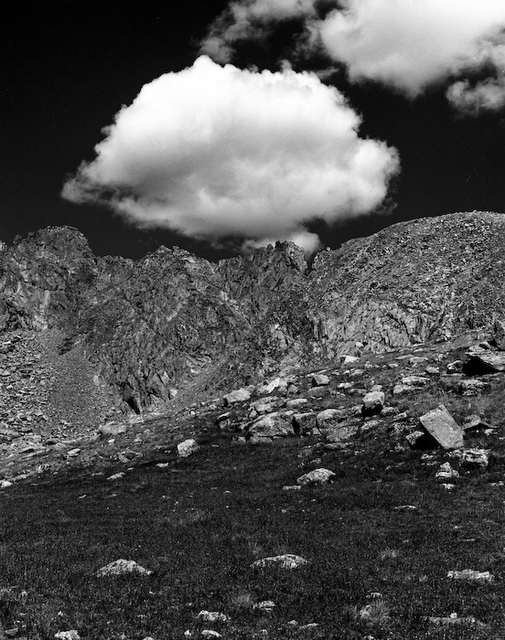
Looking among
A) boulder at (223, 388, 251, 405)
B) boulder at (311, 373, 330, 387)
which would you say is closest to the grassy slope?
boulder at (311, 373, 330, 387)

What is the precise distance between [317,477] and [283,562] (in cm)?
1337

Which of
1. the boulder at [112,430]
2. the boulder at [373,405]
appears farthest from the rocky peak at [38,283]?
the boulder at [373,405]

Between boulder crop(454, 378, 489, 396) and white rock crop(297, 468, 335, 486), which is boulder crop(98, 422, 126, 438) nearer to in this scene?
white rock crop(297, 468, 335, 486)

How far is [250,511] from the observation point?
23.2 metres

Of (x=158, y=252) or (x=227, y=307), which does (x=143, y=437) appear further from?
(x=158, y=252)

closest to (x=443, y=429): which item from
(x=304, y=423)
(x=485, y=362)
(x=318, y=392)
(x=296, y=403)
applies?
(x=485, y=362)

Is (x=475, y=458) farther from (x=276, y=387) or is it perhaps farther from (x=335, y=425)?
(x=276, y=387)

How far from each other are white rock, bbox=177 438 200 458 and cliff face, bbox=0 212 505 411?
114 ft

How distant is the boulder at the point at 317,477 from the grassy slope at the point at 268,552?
26.4 inches

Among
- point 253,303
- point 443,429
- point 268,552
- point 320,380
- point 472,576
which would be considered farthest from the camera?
point 253,303

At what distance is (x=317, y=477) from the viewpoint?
89.9 feet

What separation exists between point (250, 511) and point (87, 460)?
88.2ft

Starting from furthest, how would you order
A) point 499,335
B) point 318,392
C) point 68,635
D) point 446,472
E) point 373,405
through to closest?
point 499,335
point 318,392
point 373,405
point 446,472
point 68,635

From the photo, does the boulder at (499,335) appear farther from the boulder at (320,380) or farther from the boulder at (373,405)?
the boulder at (320,380)
